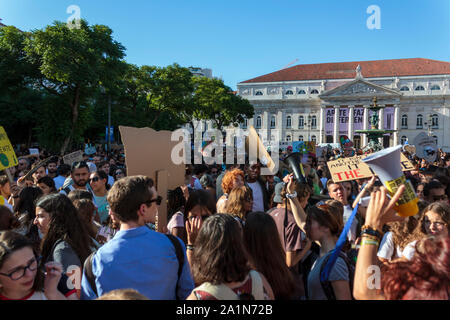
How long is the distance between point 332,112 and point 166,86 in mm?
45983

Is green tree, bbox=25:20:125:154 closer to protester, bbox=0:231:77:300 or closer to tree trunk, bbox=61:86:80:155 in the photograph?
tree trunk, bbox=61:86:80:155

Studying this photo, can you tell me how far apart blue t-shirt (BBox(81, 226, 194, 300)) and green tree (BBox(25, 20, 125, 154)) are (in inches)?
719

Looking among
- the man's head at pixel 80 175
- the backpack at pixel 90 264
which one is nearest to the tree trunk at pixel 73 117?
the man's head at pixel 80 175

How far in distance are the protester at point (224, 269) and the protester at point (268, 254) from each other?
0.42 m

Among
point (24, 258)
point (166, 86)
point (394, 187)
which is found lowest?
point (24, 258)

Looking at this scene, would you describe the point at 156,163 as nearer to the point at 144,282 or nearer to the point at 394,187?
the point at 144,282

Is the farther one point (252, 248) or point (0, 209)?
point (0, 209)

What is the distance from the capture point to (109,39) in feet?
71.1

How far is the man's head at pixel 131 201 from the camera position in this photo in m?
2.34

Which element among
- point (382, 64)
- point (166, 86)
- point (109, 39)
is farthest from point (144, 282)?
point (382, 64)

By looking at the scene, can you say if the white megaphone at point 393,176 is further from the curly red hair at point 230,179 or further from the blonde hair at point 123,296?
the curly red hair at point 230,179

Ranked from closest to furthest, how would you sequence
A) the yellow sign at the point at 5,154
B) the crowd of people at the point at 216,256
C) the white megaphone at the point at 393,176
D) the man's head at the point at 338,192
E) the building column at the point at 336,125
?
the crowd of people at the point at 216,256 → the white megaphone at the point at 393,176 → the man's head at the point at 338,192 → the yellow sign at the point at 5,154 → the building column at the point at 336,125

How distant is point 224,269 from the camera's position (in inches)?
79.4
